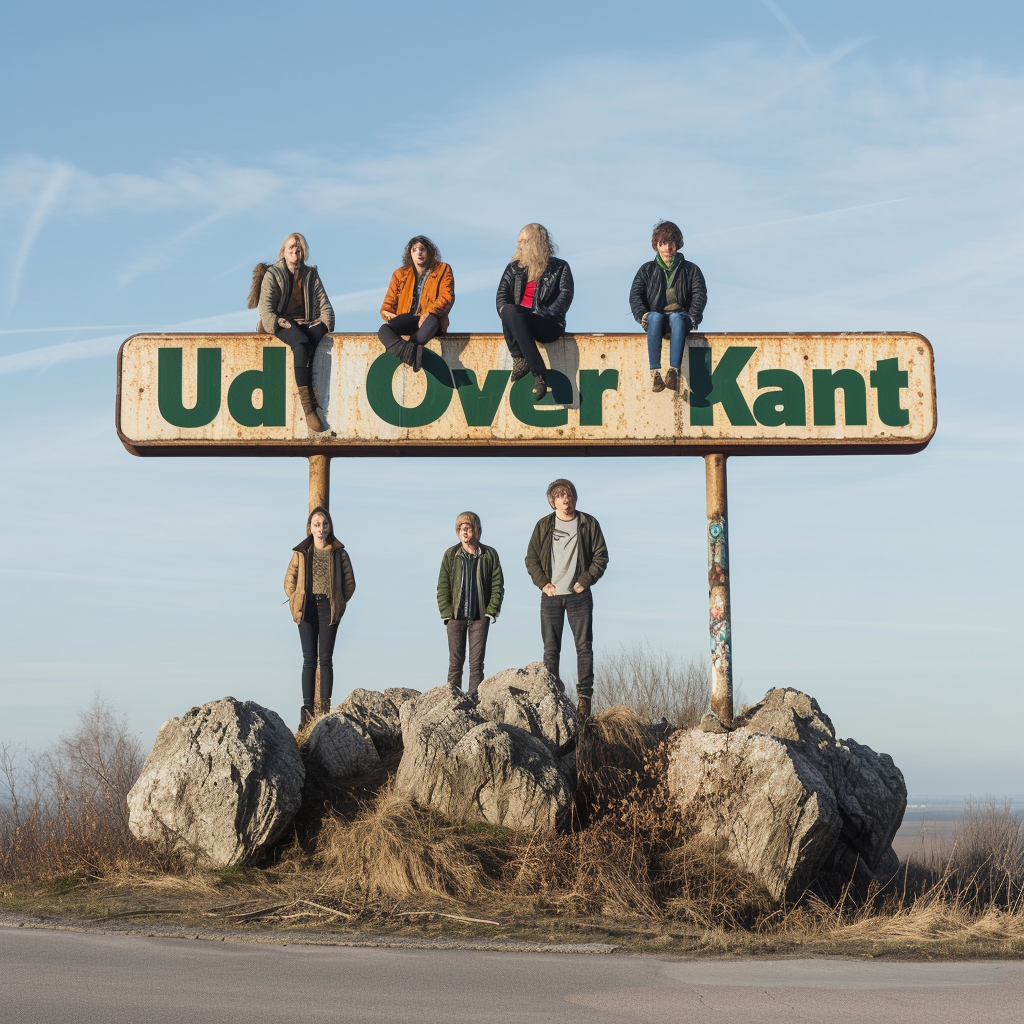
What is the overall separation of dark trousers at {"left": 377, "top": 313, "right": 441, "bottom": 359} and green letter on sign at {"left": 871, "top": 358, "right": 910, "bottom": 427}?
4696 millimetres

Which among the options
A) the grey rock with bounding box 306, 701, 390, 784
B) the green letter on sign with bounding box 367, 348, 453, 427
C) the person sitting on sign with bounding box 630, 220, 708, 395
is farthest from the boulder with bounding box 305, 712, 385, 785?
the person sitting on sign with bounding box 630, 220, 708, 395

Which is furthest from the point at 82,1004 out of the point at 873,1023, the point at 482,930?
the point at 873,1023

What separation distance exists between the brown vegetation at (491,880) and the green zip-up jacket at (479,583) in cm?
149

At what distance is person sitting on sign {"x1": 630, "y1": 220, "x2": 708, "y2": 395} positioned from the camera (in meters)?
11.6

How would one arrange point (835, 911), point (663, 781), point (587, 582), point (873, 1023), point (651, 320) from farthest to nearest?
point (651, 320)
point (587, 582)
point (663, 781)
point (835, 911)
point (873, 1023)

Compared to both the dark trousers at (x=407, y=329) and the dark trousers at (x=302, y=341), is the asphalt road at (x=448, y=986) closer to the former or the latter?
the dark trousers at (x=302, y=341)

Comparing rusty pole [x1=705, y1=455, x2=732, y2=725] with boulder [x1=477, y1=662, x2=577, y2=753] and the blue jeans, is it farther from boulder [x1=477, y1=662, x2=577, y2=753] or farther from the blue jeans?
A: boulder [x1=477, y1=662, x2=577, y2=753]

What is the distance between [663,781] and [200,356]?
255 inches

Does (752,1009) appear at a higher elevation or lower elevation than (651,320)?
lower

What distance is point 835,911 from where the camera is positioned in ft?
29.3

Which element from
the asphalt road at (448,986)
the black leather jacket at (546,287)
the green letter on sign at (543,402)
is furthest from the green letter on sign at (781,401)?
the asphalt road at (448,986)

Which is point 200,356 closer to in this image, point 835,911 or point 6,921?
point 6,921

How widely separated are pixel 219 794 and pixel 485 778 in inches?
79.9

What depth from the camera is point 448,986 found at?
18.6ft
